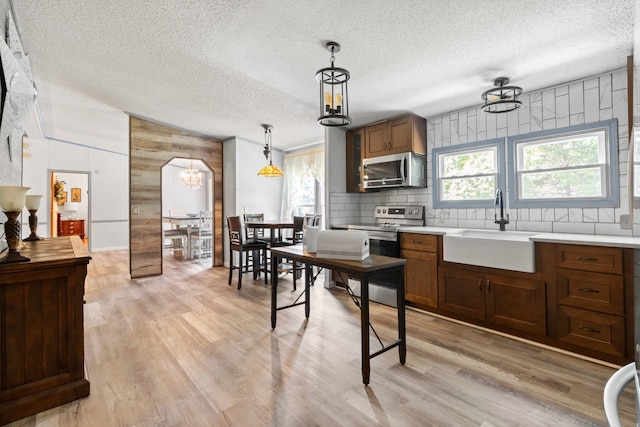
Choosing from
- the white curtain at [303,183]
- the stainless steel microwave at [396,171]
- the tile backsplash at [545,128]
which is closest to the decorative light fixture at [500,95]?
the tile backsplash at [545,128]

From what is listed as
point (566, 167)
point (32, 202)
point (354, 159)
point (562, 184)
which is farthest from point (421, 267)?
point (32, 202)

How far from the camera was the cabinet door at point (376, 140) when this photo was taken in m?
4.03

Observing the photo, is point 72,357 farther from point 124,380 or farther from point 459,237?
point 459,237

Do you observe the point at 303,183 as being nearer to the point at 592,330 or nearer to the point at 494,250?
the point at 494,250

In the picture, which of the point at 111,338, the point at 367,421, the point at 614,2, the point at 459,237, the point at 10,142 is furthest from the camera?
the point at 459,237

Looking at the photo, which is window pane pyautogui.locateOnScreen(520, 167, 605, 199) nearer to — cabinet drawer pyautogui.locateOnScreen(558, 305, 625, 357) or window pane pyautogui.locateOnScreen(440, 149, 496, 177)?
window pane pyautogui.locateOnScreen(440, 149, 496, 177)

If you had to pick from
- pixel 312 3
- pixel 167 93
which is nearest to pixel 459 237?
pixel 312 3

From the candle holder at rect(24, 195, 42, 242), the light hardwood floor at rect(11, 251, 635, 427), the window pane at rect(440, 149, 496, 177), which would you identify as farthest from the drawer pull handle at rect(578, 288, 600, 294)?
the candle holder at rect(24, 195, 42, 242)

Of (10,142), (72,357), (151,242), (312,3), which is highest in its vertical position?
(312,3)

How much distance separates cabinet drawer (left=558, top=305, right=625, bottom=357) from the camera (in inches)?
84.5

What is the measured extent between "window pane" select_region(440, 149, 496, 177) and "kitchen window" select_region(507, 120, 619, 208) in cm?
23

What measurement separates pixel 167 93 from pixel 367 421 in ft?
13.3

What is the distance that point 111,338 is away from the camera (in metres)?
2.70

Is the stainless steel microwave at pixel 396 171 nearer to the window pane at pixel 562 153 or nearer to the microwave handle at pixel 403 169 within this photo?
the microwave handle at pixel 403 169
